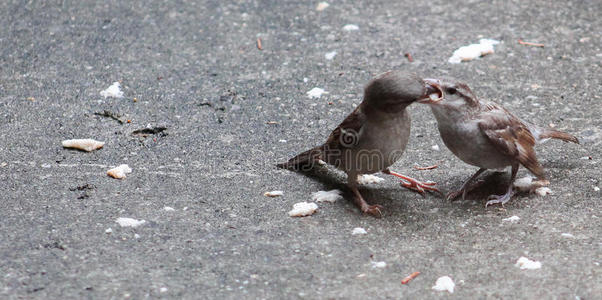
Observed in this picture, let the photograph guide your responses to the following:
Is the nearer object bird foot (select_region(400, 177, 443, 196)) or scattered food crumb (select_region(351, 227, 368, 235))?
scattered food crumb (select_region(351, 227, 368, 235))

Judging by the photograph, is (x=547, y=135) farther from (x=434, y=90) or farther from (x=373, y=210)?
(x=373, y=210)

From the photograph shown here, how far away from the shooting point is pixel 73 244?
14.4 feet

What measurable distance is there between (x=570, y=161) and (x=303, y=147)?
219 cm

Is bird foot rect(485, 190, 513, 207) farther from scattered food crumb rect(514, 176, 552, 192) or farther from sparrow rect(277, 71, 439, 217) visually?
sparrow rect(277, 71, 439, 217)

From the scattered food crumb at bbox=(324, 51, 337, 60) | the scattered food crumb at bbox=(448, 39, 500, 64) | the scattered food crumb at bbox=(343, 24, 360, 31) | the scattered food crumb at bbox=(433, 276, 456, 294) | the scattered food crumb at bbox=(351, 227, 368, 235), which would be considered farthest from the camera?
the scattered food crumb at bbox=(343, 24, 360, 31)

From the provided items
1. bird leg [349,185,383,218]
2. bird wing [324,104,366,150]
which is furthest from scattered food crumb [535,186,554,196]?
bird wing [324,104,366,150]

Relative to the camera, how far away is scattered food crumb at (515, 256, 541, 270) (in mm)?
4148

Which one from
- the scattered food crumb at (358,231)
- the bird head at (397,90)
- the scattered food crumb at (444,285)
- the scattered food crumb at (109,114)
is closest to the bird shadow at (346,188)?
the scattered food crumb at (358,231)

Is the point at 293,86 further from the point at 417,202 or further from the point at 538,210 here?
the point at 538,210

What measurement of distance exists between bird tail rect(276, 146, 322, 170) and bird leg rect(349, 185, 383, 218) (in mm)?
387

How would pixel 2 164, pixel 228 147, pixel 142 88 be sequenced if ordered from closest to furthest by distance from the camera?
pixel 2 164 → pixel 228 147 → pixel 142 88

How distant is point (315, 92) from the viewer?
666 centimetres

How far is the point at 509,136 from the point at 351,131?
1171mm

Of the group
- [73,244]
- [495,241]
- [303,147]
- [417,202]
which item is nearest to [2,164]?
[73,244]
